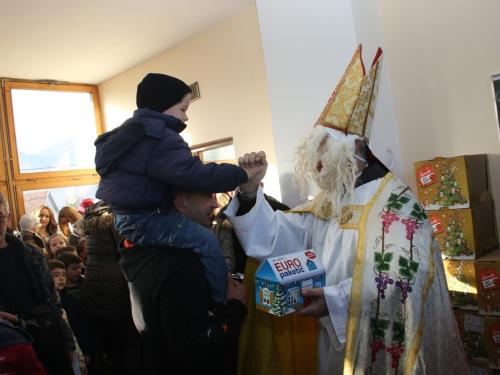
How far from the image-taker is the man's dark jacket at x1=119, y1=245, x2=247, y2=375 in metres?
1.23

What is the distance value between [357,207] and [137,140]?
0.84 m

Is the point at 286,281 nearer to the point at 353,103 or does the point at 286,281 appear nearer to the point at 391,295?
the point at 391,295

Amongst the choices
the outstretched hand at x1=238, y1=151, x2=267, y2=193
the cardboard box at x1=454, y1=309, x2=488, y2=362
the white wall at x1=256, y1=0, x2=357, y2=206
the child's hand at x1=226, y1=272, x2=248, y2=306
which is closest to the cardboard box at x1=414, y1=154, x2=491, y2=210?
the cardboard box at x1=454, y1=309, x2=488, y2=362

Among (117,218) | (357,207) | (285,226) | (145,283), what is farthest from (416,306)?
(117,218)

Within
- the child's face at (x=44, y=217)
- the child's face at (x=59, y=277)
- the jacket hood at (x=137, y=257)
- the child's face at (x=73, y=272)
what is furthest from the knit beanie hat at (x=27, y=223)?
the jacket hood at (x=137, y=257)

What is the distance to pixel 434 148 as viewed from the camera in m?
2.75

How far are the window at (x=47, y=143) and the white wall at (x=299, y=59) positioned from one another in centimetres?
402

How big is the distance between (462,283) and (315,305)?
1.31 meters

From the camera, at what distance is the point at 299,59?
96.3 inches

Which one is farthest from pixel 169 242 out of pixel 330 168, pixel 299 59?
pixel 299 59

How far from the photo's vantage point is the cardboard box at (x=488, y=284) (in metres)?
2.19

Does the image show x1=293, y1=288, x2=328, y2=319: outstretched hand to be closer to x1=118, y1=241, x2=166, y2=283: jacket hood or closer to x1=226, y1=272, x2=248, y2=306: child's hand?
x1=226, y1=272, x2=248, y2=306: child's hand

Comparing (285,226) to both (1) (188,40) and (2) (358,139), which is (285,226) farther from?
(1) (188,40)

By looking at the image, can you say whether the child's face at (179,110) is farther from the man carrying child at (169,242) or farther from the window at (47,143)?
the window at (47,143)
